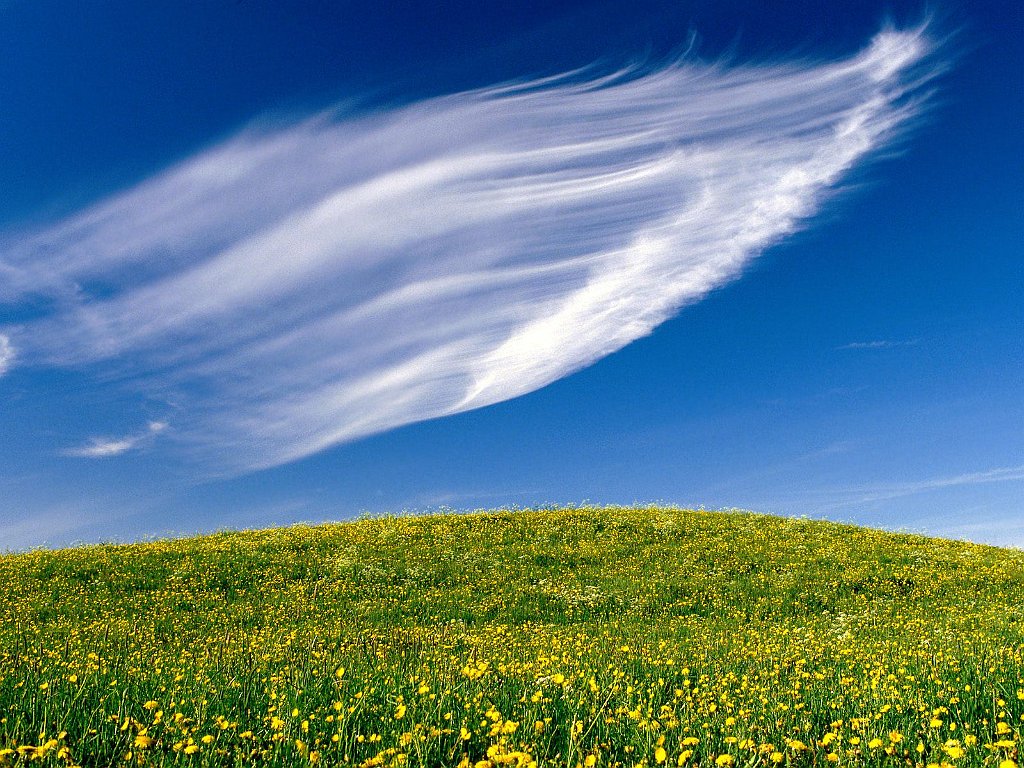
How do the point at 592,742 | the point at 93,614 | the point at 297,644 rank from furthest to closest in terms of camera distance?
the point at 93,614
the point at 297,644
the point at 592,742

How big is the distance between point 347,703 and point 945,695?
22.1 ft

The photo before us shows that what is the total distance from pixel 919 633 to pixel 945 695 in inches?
469

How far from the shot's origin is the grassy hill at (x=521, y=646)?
629 centimetres

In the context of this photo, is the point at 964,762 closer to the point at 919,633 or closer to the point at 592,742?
the point at 592,742

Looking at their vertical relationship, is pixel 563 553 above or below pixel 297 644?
above

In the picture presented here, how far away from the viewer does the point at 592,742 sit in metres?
6.53

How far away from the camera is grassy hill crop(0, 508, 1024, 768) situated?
248 inches

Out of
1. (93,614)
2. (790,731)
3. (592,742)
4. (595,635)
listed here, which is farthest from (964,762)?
(93,614)

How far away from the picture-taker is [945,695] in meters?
8.18

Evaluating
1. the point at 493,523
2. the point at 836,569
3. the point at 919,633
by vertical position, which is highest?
the point at 493,523

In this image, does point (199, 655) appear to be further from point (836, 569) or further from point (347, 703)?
point (836, 569)

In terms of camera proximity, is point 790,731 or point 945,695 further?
point 945,695

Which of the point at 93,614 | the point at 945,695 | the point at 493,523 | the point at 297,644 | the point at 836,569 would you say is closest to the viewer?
the point at 945,695

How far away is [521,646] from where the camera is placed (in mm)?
16625
